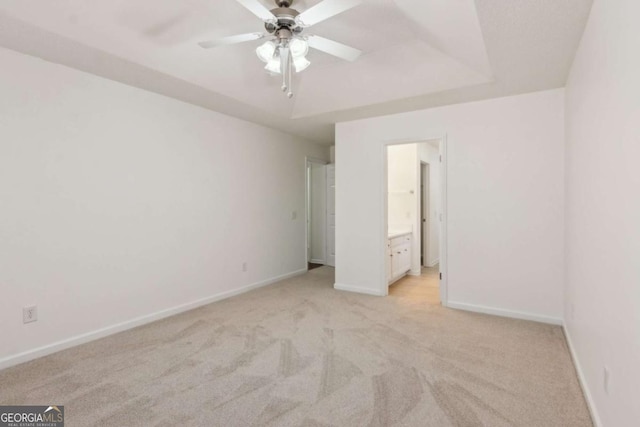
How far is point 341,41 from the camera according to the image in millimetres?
2877

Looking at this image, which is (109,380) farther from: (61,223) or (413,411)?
(413,411)

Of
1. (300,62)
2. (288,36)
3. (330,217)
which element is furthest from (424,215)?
(288,36)

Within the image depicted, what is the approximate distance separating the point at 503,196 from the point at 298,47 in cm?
257

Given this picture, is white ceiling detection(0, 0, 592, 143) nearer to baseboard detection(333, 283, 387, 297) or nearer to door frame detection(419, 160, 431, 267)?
baseboard detection(333, 283, 387, 297)

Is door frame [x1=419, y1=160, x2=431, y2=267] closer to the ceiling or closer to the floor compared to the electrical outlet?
closer to the ceiling

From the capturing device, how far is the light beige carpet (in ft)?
5.89

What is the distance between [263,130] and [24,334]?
3379 mm

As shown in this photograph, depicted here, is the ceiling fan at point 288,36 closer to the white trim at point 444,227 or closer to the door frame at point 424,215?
the white trim at point 444,227

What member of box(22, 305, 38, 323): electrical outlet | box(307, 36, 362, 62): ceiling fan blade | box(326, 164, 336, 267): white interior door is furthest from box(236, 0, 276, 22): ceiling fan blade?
box(326, 164, 336, 267): white interior door

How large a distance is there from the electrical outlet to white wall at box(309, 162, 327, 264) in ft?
14.5

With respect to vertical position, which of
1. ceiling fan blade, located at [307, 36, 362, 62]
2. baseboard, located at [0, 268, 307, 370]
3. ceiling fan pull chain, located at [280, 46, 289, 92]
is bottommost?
baseboard, located at [0, 268, 307, 370]

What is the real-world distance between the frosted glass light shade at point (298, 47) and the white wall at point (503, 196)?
201 centimetres

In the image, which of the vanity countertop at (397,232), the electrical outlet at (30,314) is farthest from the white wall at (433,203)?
the electrical outlet at (30,314)

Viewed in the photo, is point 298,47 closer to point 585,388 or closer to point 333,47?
point 333,47
